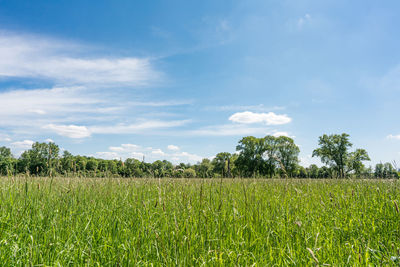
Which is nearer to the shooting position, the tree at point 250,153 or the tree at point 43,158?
the tree at point 43,158

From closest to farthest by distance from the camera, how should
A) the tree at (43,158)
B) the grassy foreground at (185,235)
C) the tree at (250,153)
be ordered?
the grassy foreground at (185,235) → the tree at (43,158) → the tree at (250,153)

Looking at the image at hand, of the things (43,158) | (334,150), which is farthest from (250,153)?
(43,158)

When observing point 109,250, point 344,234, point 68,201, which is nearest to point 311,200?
point 344,234

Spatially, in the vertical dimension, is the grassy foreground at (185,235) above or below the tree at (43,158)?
below

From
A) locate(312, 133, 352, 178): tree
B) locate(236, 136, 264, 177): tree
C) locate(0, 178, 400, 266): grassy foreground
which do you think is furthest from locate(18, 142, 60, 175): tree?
locate(312, 133, 352, 178): tree

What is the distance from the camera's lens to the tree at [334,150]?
65438 mm

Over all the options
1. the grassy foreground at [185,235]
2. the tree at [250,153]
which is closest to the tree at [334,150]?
the tree at [250,153]

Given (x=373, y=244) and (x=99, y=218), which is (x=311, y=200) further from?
(x=99, y=218)

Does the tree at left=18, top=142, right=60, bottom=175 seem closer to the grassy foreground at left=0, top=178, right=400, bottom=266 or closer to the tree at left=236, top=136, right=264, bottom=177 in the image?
the grassy foreground at left=0, top=178, right=400, bottom=266

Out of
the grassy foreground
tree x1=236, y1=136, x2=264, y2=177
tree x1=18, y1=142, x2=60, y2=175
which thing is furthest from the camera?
tree x1=236, y1=136, x2=264, y2=177

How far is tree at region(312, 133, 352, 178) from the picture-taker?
65.4 metres

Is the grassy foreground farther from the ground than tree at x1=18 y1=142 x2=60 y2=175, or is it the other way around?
tree at x1=18 y1=142 x2=60 y2=175

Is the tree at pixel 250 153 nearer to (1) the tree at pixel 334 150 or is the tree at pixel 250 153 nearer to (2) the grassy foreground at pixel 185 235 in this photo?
(1) the tree at pixel 334 150

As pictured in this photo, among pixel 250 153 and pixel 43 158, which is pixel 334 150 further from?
pixel 43 158
